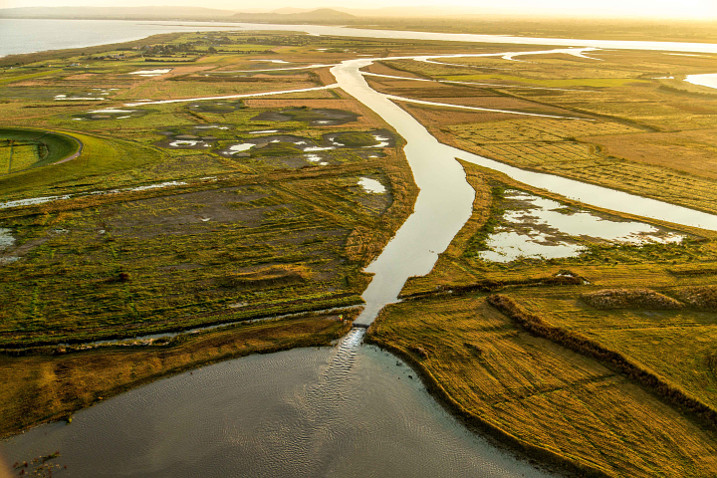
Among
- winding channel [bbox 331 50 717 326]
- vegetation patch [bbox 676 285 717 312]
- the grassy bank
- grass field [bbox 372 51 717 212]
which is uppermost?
grass field [bbox 372 51 717 212]

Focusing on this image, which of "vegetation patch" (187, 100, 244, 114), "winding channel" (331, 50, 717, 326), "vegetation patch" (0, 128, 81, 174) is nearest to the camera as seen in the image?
"winding channel" (331, 50, 717, 326)

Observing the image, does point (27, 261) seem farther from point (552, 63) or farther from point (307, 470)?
point (552, 63)

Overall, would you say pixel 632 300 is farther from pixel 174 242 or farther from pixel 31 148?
pixel 31 148

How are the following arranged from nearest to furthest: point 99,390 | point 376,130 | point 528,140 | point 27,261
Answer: point 99,390
point 27,261
point 528,140
point 376,130

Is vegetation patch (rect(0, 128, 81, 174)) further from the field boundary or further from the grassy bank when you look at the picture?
the field boundary

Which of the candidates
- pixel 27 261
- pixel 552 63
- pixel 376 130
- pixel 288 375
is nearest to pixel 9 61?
pixel 376 130

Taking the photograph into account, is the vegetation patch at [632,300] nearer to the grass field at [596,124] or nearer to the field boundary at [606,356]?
the field boundary at [606,356]

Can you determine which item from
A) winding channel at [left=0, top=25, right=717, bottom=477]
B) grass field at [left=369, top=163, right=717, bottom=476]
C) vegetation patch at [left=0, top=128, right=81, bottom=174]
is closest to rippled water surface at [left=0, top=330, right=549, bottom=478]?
winding channel at [left=0, top=25, right=717, bottom=477]

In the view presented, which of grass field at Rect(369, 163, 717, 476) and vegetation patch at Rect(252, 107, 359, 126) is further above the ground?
vegetation patch at Rect(252, 107, 359, 126)
